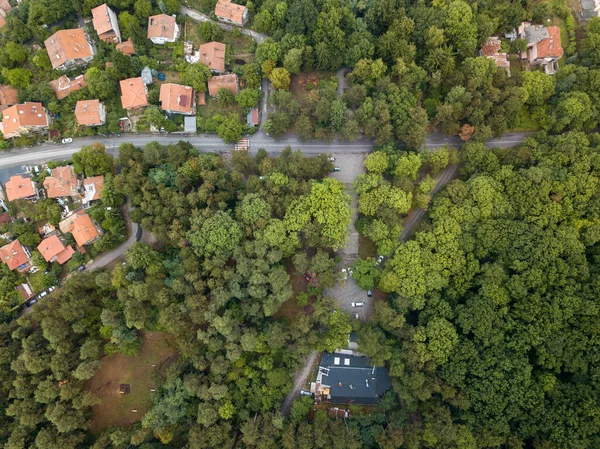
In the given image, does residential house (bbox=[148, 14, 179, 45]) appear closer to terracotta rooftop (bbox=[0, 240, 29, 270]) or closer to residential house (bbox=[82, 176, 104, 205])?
residential house (bbox=[82, 176, 104, 205])

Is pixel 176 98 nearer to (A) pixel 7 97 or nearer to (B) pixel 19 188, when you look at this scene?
(B) pixel 19 188

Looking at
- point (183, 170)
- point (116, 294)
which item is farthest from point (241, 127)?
point (116, 294)

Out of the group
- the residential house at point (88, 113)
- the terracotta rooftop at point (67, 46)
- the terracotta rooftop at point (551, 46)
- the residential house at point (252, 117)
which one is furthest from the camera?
the terracotta rooftop at point (67, 46)

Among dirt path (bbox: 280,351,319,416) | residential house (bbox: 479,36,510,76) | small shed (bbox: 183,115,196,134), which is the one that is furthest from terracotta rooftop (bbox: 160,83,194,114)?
residential house (bbox: 479,36,510,76)

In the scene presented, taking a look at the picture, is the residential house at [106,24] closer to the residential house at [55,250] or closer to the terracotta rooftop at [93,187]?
the terracotta rooftop at [93,187]

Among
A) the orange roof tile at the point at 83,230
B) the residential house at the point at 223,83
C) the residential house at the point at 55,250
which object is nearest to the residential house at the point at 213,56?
the residential house at the point at 223,83

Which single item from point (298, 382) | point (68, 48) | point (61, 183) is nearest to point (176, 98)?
point (68, 48)

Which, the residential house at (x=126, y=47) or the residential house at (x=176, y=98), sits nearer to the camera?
the residential house at (x=176, y=98)
